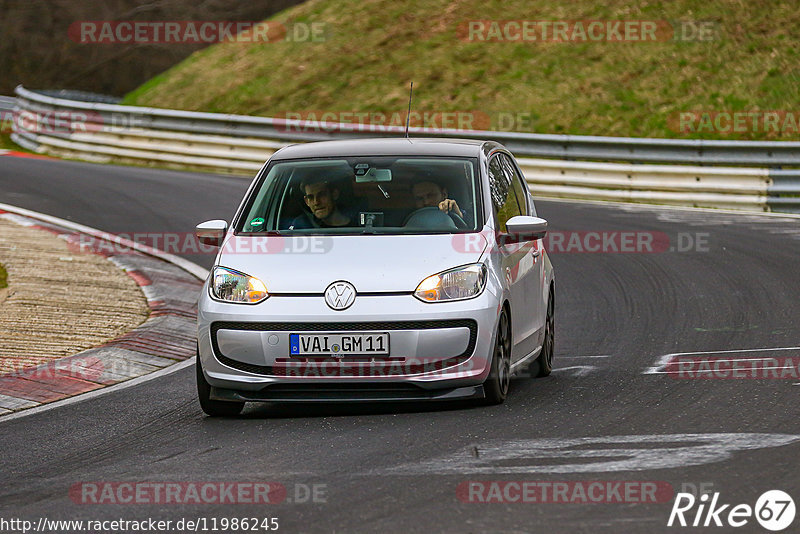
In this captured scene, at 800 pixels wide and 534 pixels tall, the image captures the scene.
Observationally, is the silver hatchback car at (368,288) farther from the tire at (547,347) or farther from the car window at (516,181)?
the car window at (516,181)

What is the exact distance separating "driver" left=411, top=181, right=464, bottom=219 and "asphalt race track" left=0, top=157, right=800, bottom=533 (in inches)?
49.5

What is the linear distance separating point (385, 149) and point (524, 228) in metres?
1.15

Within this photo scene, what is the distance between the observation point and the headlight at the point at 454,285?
7801 millimetres

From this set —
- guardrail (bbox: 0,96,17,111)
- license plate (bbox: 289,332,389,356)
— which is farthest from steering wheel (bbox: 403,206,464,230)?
guardrail (bbox: 0,96,17,111)

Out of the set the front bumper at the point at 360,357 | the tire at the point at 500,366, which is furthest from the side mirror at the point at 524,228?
the front bumper at the point at 360,357

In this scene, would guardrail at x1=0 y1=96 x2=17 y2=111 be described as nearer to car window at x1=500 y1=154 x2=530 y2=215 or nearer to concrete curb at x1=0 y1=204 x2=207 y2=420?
concrete curb at x1=0 y1=204 x2=207 y2=420

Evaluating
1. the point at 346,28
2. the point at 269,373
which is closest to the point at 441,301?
the point at 269,373

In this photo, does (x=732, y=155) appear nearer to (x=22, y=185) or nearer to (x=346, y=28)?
(x=22, y=185)

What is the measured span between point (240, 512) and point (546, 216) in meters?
14.0

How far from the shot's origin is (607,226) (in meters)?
18.3

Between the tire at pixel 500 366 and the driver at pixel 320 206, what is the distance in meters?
1.21

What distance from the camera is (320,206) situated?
28.7 feet

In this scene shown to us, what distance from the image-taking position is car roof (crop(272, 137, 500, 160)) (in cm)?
896

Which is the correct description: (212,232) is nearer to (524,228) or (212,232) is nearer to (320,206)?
(320,206)
